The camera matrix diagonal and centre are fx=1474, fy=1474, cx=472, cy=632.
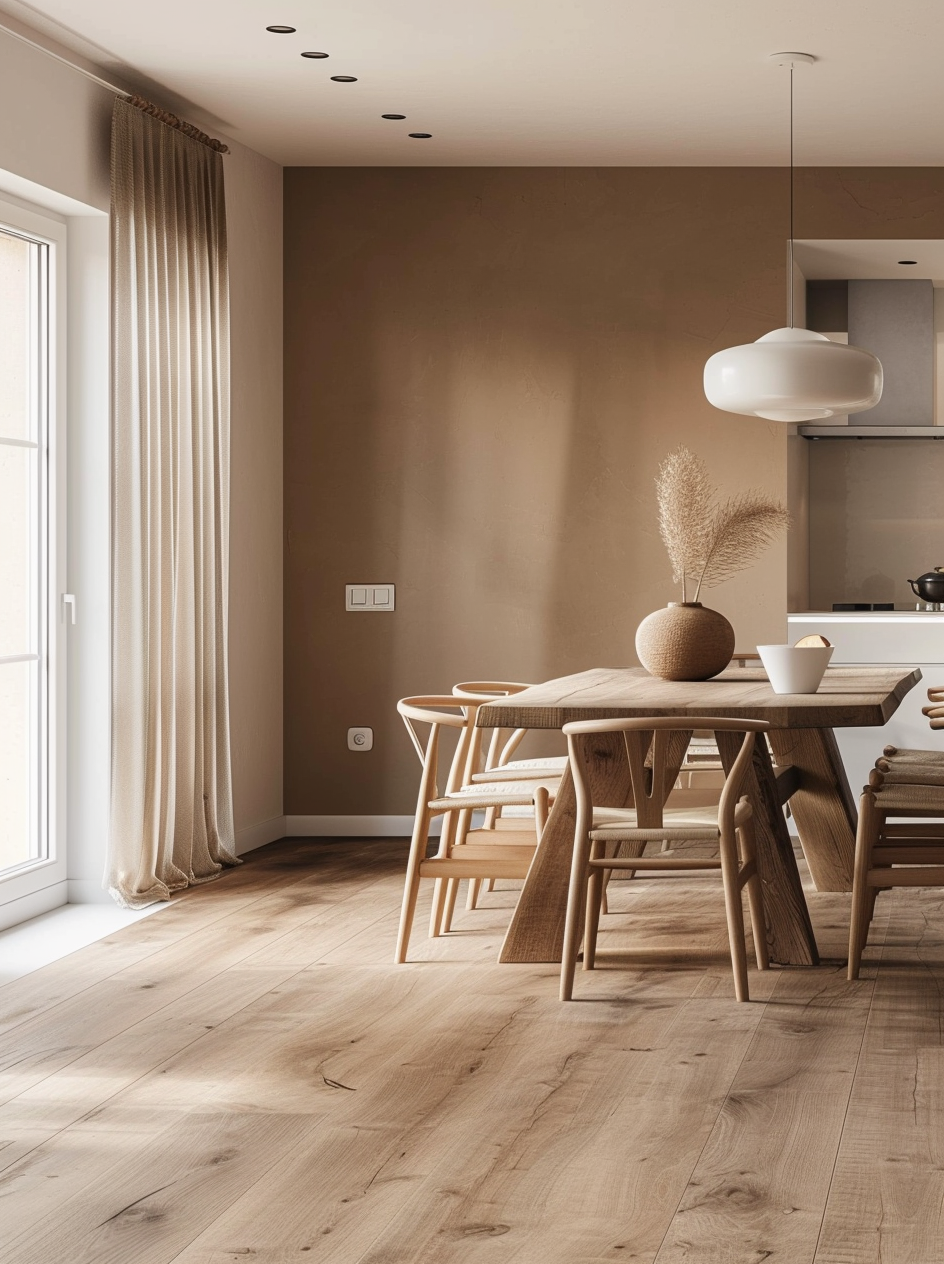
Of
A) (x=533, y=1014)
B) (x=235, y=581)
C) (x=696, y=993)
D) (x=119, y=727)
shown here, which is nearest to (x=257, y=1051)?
(x=533, y=1014)

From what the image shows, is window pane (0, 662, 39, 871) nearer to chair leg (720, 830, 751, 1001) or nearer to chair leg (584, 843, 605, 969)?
chair leg (584, 843, 605, 969)

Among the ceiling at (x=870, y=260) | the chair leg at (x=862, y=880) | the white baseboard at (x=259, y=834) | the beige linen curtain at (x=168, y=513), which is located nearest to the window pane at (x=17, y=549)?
the beige linen curtain at (x=168, y=513)

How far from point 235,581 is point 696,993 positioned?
279 cm

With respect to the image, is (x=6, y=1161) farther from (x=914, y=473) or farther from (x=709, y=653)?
(x=914, y=473)

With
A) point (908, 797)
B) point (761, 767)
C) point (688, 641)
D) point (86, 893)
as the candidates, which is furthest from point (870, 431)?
point (86, 893)

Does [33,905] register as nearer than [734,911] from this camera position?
No

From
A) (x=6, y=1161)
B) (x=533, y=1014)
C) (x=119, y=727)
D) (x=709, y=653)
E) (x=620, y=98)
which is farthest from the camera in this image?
(x=620, y=98)

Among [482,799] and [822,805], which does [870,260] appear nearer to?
[822,805]

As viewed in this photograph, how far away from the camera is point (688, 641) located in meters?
4.31

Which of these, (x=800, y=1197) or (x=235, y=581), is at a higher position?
(x=235, y=581)

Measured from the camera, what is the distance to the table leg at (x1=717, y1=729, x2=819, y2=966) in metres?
3.88

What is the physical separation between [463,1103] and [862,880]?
1343 millimetres

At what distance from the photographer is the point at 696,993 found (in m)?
3.63

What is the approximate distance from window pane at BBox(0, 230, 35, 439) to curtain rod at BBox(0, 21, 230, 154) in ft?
1.81
